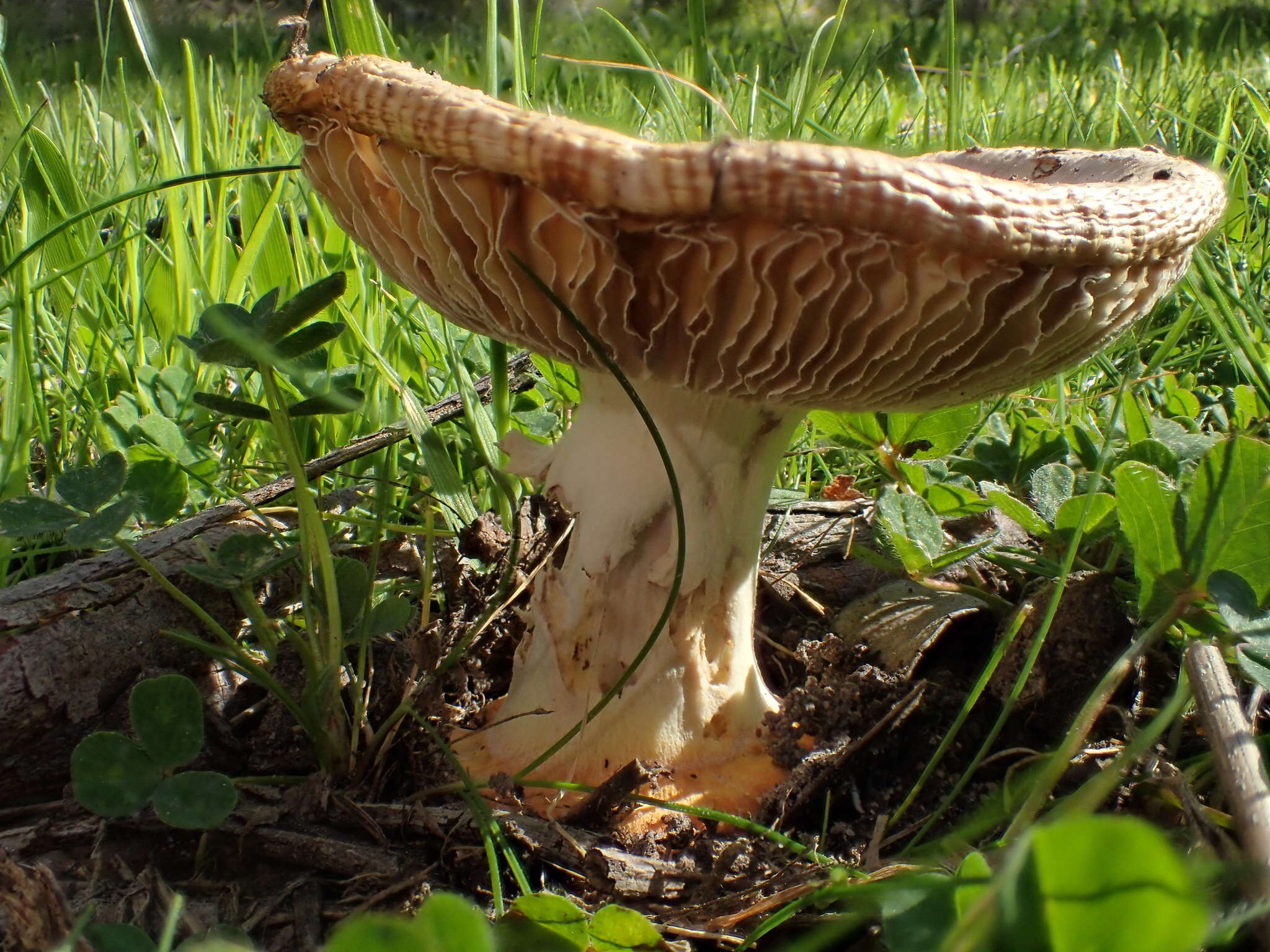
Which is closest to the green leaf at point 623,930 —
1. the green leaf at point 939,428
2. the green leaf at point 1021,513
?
the green leaf at point 1021,513

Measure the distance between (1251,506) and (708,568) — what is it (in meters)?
0.87

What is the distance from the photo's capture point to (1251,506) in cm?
151

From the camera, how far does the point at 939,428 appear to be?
2.32 m

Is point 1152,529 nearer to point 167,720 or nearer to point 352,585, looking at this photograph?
point 352,585

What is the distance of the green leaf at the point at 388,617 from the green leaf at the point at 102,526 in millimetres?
378

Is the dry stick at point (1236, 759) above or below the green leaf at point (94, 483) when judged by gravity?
below

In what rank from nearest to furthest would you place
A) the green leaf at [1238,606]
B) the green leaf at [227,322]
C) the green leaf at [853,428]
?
the green leaf at [227,322]
the green leaf at [1238,606]
the green leaf at [853,428]

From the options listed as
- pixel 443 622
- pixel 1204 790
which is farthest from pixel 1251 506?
pixel 443 622

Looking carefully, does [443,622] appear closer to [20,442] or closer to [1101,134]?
[20,442]

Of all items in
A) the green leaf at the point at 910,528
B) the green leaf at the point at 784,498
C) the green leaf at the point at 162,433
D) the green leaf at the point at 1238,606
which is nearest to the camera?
the green leaf at the point at 1238,606

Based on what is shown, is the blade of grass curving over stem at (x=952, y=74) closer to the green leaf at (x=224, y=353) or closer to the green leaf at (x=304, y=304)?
the green leaf at (x=304, y=304)

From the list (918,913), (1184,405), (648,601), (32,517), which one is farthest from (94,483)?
(1184,405)

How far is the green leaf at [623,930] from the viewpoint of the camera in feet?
3.85

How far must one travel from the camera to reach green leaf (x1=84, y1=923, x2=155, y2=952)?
1.13m
